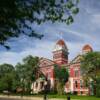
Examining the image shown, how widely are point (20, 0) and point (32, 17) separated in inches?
35.7

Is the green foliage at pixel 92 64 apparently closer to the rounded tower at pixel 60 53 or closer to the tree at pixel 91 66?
the tree at pixel 91 66

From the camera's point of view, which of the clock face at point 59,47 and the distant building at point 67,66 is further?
the clock face at point 59,47

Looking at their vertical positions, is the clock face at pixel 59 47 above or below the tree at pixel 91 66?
above

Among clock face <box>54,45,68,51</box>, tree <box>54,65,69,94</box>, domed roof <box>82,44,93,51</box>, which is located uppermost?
clock face <box>54,45,68,51</box>

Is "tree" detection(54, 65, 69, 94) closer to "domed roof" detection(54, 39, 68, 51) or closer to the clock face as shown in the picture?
the clock face

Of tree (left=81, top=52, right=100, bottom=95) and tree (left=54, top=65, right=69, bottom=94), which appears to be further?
tree (left=54, top=65, right=69, bottom=94)

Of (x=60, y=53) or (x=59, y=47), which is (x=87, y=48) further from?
(x=59, y=47)

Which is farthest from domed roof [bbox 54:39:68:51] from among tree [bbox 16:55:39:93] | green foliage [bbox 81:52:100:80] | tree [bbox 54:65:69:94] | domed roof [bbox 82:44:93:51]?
green foliage [bbox 81:52:100:80]

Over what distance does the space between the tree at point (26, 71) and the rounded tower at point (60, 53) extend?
40.2 feet

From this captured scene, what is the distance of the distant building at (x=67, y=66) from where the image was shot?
82562 millimetres

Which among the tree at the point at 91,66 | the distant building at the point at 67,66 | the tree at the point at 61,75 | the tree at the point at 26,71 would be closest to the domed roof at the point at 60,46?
the distant building at the point at 67,66

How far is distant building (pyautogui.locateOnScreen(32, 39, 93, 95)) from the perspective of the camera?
82.6 m

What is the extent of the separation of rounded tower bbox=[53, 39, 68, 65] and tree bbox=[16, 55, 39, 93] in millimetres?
12264

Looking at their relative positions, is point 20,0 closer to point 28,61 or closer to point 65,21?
point 65,21
